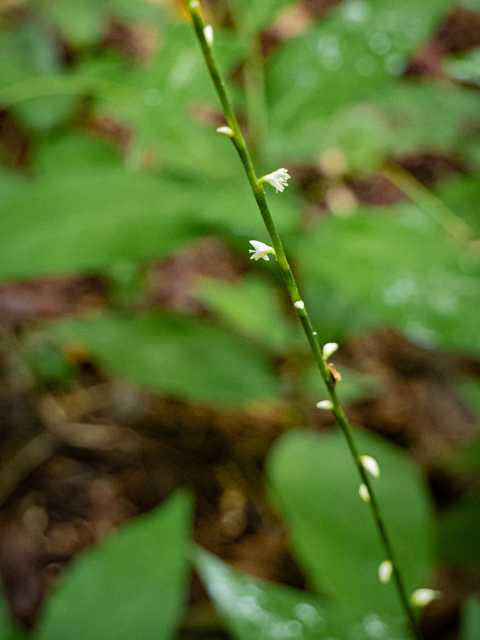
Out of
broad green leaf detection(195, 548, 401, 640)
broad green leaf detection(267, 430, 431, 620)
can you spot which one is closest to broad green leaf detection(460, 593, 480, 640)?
broad green leaf detection(195, 548, 401, 640)

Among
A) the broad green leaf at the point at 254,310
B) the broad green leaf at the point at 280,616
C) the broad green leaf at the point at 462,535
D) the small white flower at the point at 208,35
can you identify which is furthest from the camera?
the broad green leaf at the point at 254,310

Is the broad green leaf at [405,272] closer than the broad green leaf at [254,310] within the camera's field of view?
Yes

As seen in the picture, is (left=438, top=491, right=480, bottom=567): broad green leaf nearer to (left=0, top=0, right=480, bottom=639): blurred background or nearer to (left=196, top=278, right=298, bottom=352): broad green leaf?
(left=0, top=0, right=480, bottom=639): blurred background

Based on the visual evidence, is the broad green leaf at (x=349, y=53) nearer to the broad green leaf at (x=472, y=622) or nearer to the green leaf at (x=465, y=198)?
the green leaf at (x=465, y=198)

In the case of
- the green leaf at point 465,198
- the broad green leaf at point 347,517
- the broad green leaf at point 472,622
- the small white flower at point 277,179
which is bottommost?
the broad green leaf at point 347,517

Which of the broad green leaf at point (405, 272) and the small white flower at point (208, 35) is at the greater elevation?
the small white flower at point (208, 35)

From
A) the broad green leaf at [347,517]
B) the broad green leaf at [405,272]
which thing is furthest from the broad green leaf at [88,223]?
the broad green leaf at [347,517]

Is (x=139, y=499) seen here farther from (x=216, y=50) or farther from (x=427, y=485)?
(x=216, y=50)
